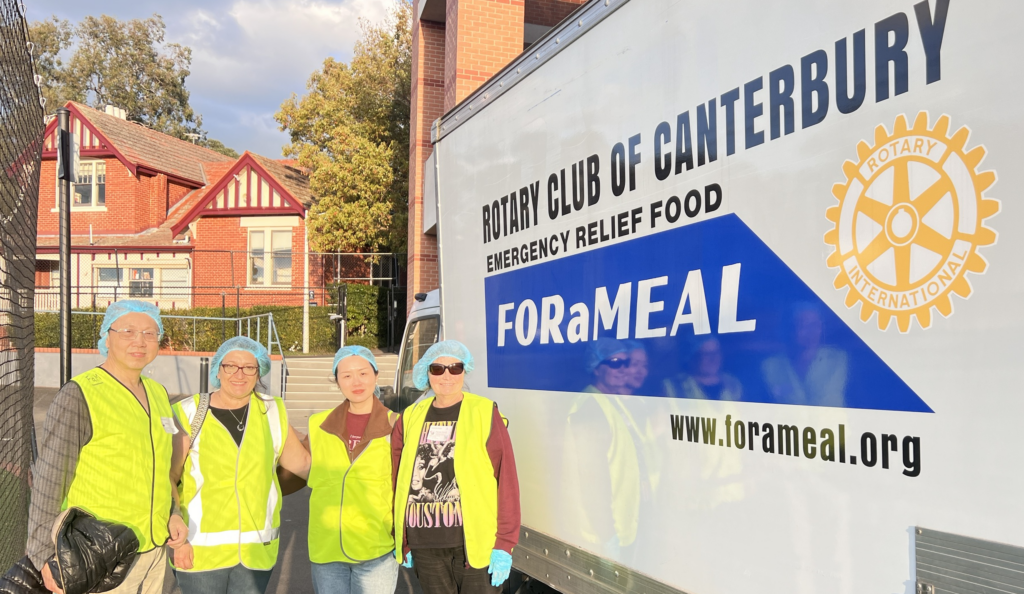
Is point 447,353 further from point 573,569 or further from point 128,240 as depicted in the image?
point 128,240

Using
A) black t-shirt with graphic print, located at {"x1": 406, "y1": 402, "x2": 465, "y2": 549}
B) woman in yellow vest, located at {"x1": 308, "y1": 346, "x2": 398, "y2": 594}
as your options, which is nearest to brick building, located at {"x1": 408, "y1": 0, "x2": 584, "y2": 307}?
woman in yellow vest, located at {"x1": 308, "y1": 346, "x2": 398, "y2": 594}

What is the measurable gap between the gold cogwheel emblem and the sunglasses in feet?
3.41

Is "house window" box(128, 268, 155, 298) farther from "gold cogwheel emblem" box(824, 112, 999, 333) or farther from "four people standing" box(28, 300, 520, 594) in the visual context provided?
"gold cogwheel emblem" box(824, 112, 999, 333)

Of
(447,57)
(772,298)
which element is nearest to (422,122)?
(447,57)

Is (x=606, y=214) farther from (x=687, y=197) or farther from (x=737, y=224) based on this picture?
(x=737, y=224)

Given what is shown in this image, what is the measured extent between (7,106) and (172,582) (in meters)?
3.70

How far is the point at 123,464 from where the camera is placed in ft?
9.93

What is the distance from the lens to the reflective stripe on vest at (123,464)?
2955 mm

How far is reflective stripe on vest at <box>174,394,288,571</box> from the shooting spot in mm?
3318

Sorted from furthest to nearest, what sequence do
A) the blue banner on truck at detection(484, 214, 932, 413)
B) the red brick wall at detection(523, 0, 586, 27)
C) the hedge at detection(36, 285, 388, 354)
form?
the hedge at detection(36, 285, 388, 354) → the red brick wall at detection(523, 0, 586, 27) → the blue banner on truck at detection(484, 214, 932, 413)

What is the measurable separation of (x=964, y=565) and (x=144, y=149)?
30584 mm

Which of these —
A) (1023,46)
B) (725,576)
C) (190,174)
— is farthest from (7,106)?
(190,174)

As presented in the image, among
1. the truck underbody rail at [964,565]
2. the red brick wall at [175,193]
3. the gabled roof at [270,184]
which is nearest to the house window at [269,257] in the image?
the gabled roof at [270,184]

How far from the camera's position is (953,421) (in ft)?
6.11
